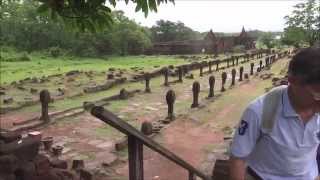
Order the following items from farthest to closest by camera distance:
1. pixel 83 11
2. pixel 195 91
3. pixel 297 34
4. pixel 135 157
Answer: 1. pixel 297 34
2. pixel 195 91
3. pixel 83 11
4. pixel 135 157

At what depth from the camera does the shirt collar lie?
110 inches

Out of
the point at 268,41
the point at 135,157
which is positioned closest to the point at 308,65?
the point at 135,157

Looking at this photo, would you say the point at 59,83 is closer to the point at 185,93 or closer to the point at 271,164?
the point at 185,93

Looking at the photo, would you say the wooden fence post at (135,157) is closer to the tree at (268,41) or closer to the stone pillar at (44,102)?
the stone pillar at (44,102)

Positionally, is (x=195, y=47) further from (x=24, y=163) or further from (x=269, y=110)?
(x=269, y=110)

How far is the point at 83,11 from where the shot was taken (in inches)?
197

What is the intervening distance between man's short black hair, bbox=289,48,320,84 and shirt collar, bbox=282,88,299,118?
0.65ft

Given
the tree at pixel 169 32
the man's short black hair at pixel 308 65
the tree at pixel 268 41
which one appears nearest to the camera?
the man's short black hair at pixel 308 65

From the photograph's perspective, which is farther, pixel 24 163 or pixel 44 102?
pixel 44 102

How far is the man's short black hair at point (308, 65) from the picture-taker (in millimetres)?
2600

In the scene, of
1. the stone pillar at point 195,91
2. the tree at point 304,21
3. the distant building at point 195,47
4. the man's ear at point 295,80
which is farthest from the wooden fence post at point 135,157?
the distant building at point 195,47

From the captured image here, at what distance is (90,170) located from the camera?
7629 mm

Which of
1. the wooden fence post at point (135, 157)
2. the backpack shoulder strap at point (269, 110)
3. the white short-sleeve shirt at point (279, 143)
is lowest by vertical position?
the wooden fence post at point (135, 157)

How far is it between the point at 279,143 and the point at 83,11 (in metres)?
2.78
